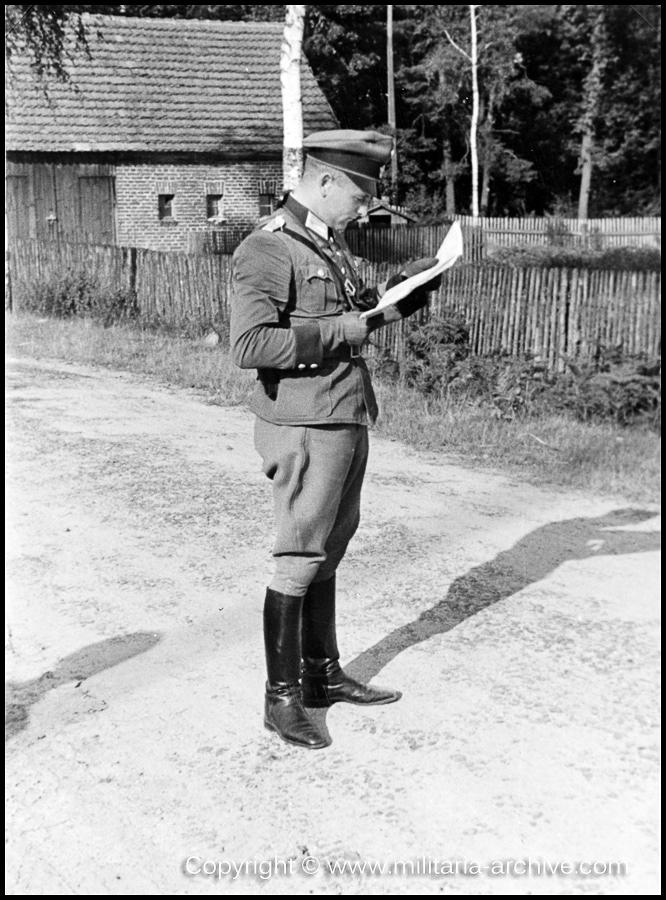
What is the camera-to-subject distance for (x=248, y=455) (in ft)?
27.1

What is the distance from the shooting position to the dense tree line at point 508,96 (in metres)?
39.8

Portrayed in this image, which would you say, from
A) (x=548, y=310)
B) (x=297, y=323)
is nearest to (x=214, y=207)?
(x=548, y=310)

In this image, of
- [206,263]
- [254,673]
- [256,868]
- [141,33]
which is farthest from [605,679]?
[141,33]

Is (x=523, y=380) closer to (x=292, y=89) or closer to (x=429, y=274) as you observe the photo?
(x=429, y=274)

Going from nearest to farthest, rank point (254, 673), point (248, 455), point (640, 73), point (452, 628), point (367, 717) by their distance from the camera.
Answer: point (367, 717)
point (254, 673)
point (452, 628)
point (248, 455)
point (640, 73)

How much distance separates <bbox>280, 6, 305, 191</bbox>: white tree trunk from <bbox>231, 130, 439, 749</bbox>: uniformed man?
1183cm

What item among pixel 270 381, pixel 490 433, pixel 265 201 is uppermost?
pixel 265 201

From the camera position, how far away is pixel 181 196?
89.8ft

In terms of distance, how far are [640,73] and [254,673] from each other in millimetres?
39778

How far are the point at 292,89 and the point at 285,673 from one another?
43.1 ft

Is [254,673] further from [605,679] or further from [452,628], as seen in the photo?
[605,679]

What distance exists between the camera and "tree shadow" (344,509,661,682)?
15.0 feet

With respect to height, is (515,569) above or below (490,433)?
below

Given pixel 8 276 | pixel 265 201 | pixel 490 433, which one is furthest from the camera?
pixel 265 201
